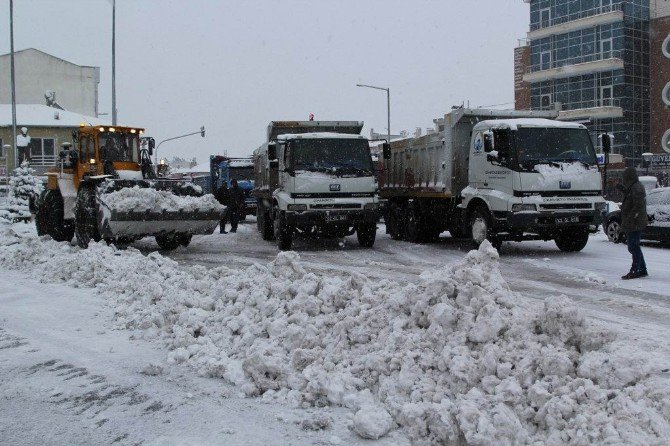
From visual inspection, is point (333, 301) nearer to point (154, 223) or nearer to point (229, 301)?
point (229, 301)

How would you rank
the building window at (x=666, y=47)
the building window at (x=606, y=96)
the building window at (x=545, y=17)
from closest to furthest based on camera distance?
the building window at (x=666, y=47)
the building window at (x=606, y=96)
the building window at (x=545, y=17)

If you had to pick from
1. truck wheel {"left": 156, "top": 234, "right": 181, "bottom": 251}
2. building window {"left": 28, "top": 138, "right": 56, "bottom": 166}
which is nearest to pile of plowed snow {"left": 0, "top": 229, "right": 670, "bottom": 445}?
truck wheel {"left": 156, "top": 234, "right": 181, "bottom": 251}

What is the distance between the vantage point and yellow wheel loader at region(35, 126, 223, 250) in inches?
568

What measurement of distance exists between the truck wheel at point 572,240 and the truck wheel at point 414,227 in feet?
11.8

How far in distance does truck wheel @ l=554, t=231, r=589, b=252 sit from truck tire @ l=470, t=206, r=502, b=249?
1.50 meters

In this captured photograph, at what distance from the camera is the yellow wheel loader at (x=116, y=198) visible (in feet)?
47.4

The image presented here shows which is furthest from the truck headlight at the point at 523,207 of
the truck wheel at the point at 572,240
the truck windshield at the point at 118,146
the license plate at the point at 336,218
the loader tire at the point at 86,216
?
the truck windshield at the point at 118,146

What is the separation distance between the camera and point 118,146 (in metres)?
16.6

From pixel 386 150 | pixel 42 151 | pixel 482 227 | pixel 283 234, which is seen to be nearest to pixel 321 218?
pixel 283 234

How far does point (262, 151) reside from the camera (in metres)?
20.2

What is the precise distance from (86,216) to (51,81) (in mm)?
51080

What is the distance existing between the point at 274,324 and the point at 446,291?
157cm

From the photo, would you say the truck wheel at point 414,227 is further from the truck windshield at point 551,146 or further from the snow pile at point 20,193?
the snow pile at point 20,193

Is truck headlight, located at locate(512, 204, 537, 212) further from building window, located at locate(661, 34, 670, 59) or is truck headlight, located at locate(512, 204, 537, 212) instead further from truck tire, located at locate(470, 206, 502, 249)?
building window, located at locate(661, 34, 670, 59)
